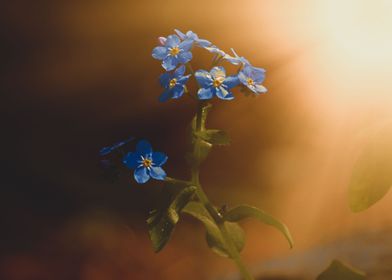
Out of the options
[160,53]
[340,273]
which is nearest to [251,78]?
[160,53]

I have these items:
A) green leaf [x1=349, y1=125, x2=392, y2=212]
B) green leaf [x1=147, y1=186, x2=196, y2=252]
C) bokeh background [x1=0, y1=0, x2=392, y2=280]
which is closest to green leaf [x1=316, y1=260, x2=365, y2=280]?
green leaf [x1=349, y1=125, x2=392, y2=212]

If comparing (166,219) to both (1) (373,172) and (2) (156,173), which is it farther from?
(1) (373,172)

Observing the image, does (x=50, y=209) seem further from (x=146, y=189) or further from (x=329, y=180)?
(x=329, y=180)

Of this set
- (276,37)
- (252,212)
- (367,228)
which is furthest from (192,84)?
(252,212)

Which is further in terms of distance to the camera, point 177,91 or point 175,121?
point 175,121

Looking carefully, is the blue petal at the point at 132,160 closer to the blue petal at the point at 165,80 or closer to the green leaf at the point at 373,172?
the blue petal at the point at 165,80

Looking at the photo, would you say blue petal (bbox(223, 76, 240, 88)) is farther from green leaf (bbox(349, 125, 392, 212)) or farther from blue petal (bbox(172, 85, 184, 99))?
green leaf (bbox(349, 125, 392, 212))
